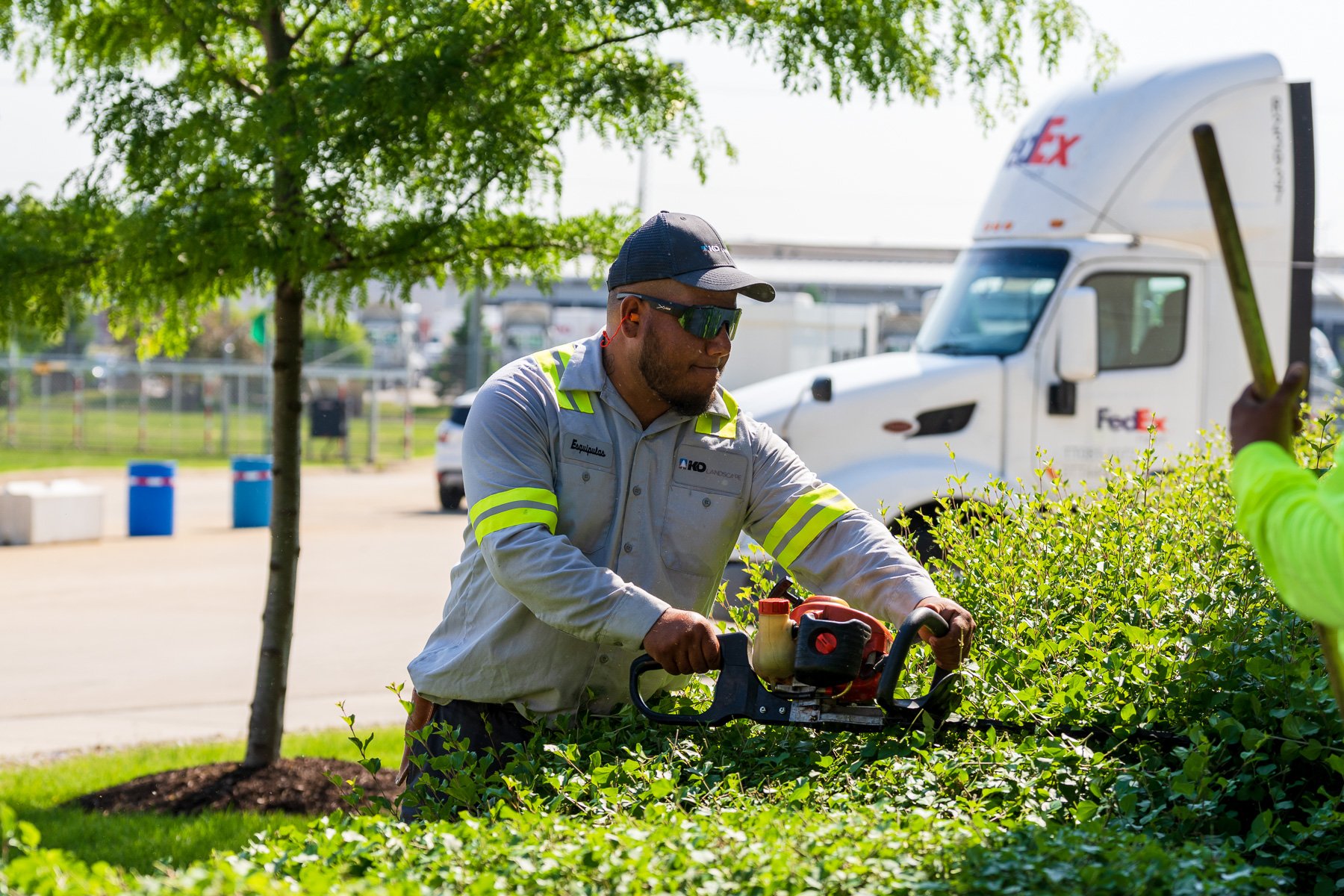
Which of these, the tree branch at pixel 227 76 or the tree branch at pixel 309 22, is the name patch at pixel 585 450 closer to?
the tree branch at pixel 227 76

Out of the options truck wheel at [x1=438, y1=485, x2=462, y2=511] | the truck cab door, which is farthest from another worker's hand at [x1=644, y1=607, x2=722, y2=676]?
truck wheel at [x1=438, y1=485, x2=462, y2=511]

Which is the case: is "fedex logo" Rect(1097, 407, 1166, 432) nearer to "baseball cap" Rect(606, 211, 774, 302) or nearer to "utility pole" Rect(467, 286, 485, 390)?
"baseball cap" Rect(606, 211, 774, 302)

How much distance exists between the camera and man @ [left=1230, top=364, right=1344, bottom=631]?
7.00 ft

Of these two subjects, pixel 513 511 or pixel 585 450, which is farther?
pixel 585 450

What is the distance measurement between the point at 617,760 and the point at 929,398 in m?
6.80

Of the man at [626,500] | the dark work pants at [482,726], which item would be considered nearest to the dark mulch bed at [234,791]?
the dark work pants at [482,726]

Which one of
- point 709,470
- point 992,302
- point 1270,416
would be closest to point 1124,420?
point 992,302

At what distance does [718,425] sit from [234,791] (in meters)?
3.61

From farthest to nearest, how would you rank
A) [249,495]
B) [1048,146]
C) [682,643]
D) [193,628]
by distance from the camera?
[249,495] < [193,628] < [1048,146] < [682,643]

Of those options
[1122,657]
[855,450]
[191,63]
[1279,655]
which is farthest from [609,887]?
[855,450]

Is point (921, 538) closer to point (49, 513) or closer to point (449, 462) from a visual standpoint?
point (49, 513)

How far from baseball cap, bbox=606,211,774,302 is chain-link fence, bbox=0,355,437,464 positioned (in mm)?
21240

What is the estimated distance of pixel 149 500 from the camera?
58.3 ft

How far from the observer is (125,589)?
1330 cm
